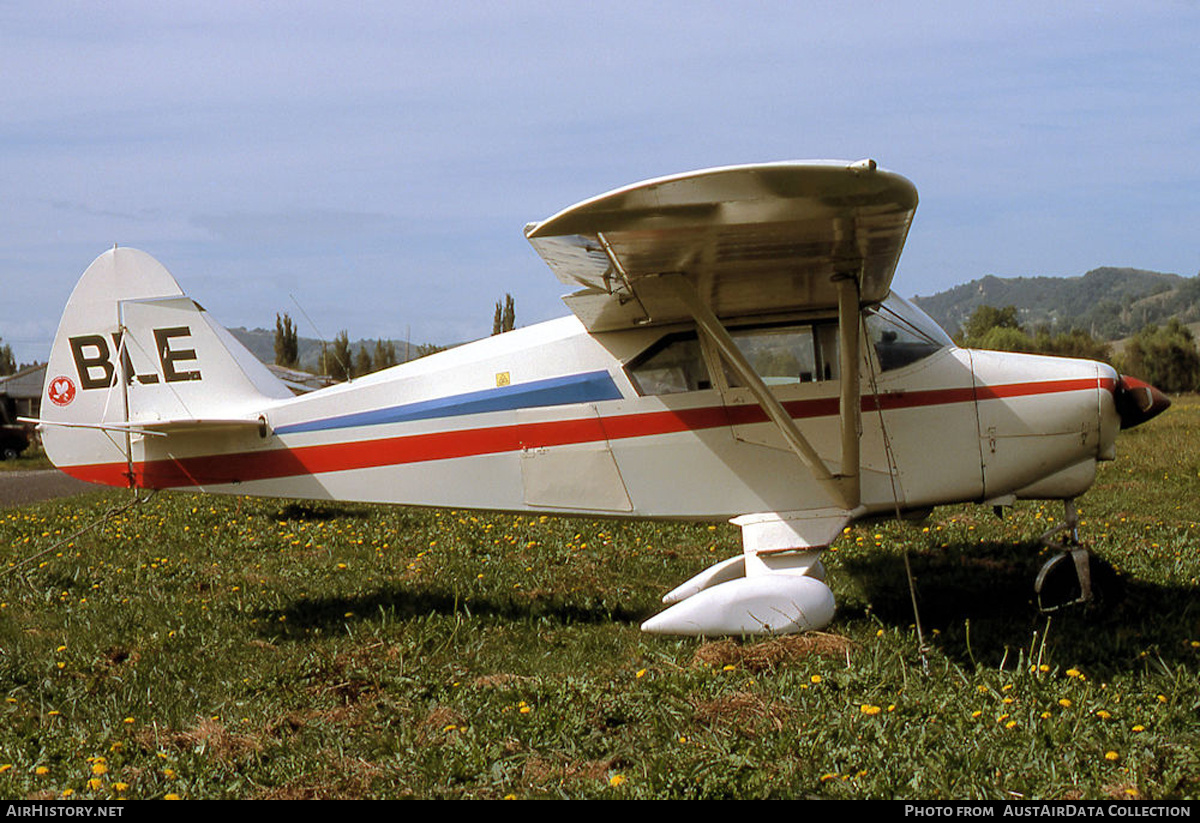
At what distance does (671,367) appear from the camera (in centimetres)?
603

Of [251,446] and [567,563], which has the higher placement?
[251,446]

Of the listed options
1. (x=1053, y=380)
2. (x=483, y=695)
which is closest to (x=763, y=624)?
(x=483, y=695)

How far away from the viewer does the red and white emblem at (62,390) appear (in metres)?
6.60

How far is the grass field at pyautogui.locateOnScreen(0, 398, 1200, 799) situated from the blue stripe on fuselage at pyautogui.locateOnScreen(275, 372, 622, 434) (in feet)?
4.22

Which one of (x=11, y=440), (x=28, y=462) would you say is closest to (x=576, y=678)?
(x=28, y=462)

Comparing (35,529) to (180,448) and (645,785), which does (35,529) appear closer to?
(180,448)

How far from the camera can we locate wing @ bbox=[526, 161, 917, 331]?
4059 mm

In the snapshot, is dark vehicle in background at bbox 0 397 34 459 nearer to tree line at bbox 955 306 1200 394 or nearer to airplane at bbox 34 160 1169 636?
airplane at bbox 34 160 1169 636

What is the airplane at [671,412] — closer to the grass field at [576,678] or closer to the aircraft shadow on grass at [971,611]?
the aircraft shadow on grass at [971,611]

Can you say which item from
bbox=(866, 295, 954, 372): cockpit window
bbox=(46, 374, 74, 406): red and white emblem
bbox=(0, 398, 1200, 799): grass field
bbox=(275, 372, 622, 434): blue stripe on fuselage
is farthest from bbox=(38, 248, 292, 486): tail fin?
bbox=(866, 295, 954, 372): cockpit window

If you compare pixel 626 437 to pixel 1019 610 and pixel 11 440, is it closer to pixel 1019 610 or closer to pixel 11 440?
pixel 1019 610

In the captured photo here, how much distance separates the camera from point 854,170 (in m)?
3.95
